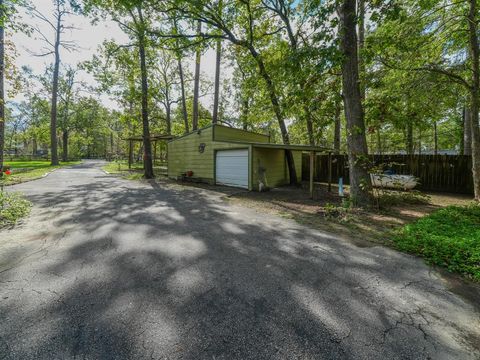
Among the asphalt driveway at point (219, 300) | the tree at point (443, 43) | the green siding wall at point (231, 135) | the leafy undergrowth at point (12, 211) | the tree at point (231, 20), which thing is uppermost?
the tree at point (231, 20)

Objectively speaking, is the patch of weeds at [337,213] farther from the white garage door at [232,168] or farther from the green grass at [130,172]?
the green grass at [130,172]

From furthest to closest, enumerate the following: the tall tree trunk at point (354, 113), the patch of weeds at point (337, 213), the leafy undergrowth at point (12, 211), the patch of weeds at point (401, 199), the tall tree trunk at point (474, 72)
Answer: the patch of weeds at point (401, 199), the tall tree trunk at point (474, 72), the tall tree trunk at point (354, 113), the patch of weeds at point (337, 213), the leafy undergrowth at point (12, 211)

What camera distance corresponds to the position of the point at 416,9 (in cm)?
698

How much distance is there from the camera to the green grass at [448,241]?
288 cm

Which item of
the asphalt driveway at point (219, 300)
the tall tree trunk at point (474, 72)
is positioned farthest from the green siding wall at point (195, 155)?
the tall tree trunk at point (474, 72)

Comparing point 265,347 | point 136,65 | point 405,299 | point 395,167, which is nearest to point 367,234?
point 405,299

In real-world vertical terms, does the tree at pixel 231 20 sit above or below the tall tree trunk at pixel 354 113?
above

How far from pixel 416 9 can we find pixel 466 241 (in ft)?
26.1

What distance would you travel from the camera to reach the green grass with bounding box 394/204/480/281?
288 centimetres

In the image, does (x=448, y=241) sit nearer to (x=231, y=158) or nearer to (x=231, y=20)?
(x=231, y=158)

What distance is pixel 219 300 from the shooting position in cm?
213

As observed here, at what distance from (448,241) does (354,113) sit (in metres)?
3.63

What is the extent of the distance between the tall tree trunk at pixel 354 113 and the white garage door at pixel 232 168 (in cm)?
515

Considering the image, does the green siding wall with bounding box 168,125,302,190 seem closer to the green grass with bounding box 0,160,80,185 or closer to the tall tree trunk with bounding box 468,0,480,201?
the tall tree trunk with bounding box 468,0,480,201
